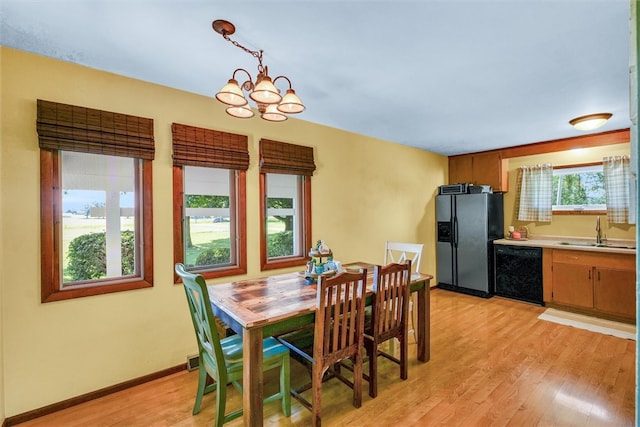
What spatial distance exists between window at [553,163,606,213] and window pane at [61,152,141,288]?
5.43 meters

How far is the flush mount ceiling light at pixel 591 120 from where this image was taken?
3.29 meters

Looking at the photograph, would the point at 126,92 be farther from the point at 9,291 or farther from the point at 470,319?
the point at 470,319

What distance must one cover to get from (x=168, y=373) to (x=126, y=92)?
88.1 inches

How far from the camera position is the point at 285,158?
3275 mm

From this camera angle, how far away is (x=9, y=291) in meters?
2.01

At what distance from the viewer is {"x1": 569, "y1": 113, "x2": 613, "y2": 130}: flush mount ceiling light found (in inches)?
129

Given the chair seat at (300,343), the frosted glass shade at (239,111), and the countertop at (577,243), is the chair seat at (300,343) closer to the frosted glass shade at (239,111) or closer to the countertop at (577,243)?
the frosted glass shade at (239,111)

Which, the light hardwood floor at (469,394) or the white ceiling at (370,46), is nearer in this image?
the white ceiling at (370,46)

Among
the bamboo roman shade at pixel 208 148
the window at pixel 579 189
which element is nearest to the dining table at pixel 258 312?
the bamboo roman shade at pixel 208 148

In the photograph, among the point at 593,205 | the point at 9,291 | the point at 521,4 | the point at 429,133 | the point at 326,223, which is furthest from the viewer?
the point at 593,205

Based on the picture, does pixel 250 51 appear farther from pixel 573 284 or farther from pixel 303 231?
pixel 573 284

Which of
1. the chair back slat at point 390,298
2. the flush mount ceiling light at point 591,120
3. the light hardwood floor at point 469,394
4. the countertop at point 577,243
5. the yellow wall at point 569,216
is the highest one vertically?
the flush mount ceiling light at point 591,120

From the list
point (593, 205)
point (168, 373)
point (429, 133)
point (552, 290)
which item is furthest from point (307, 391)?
point (593, 205)

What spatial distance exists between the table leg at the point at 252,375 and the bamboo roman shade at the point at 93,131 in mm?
1645
